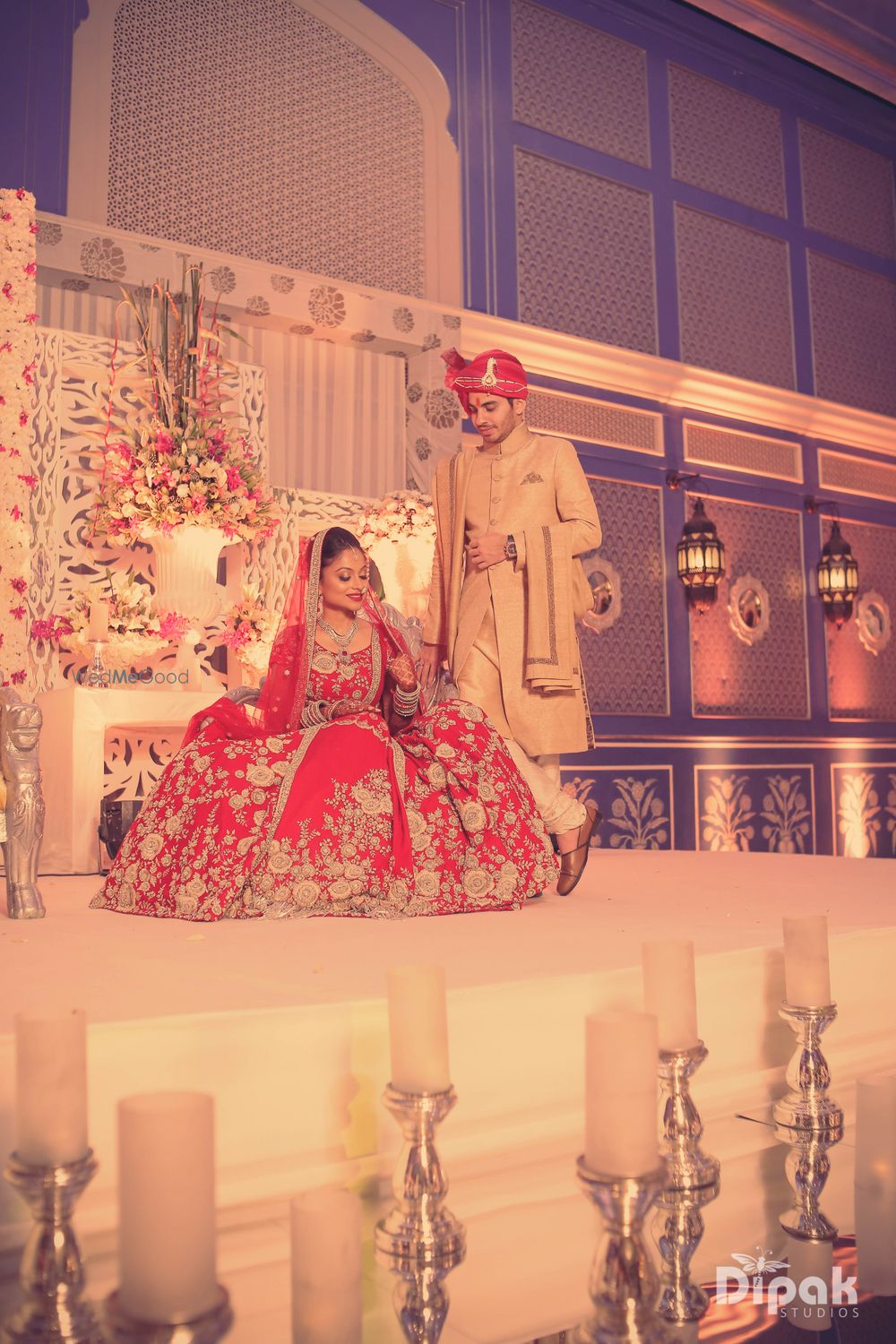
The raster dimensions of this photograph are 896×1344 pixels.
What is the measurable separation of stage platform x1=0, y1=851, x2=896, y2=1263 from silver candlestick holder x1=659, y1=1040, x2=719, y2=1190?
214 mm

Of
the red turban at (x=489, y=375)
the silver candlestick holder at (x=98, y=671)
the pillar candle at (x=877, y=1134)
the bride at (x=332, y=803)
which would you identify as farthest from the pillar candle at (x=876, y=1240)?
the silver candlestick holder at (x=98, y=671)

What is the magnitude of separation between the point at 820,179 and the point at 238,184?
4.22m

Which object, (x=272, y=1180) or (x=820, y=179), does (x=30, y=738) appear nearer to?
(x=272, y=1180)

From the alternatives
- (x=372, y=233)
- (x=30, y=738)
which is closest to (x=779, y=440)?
(x=372, y=233)

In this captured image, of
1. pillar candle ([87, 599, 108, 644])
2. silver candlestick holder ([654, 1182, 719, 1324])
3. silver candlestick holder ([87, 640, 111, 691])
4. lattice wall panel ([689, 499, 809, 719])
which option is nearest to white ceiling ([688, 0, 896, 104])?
lattice wall panel ([689, 499, 809, 719])

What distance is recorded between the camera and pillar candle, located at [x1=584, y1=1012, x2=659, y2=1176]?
106 cm

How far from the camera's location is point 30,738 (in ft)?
9.50

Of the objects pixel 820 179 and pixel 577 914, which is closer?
pixel 577 914

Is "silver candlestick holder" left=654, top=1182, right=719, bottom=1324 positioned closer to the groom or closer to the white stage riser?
the white stage riser

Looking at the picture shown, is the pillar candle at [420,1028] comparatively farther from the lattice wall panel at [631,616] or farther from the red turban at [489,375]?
the lattice wall panel at [631,616]

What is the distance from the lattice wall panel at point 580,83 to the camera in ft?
21.1

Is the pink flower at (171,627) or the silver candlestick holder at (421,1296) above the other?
the pink flower at (171,627)

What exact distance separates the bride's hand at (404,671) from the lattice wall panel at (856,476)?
5224mm

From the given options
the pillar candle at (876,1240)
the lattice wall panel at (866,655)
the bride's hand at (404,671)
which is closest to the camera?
the pillar candle at (876,1240)
